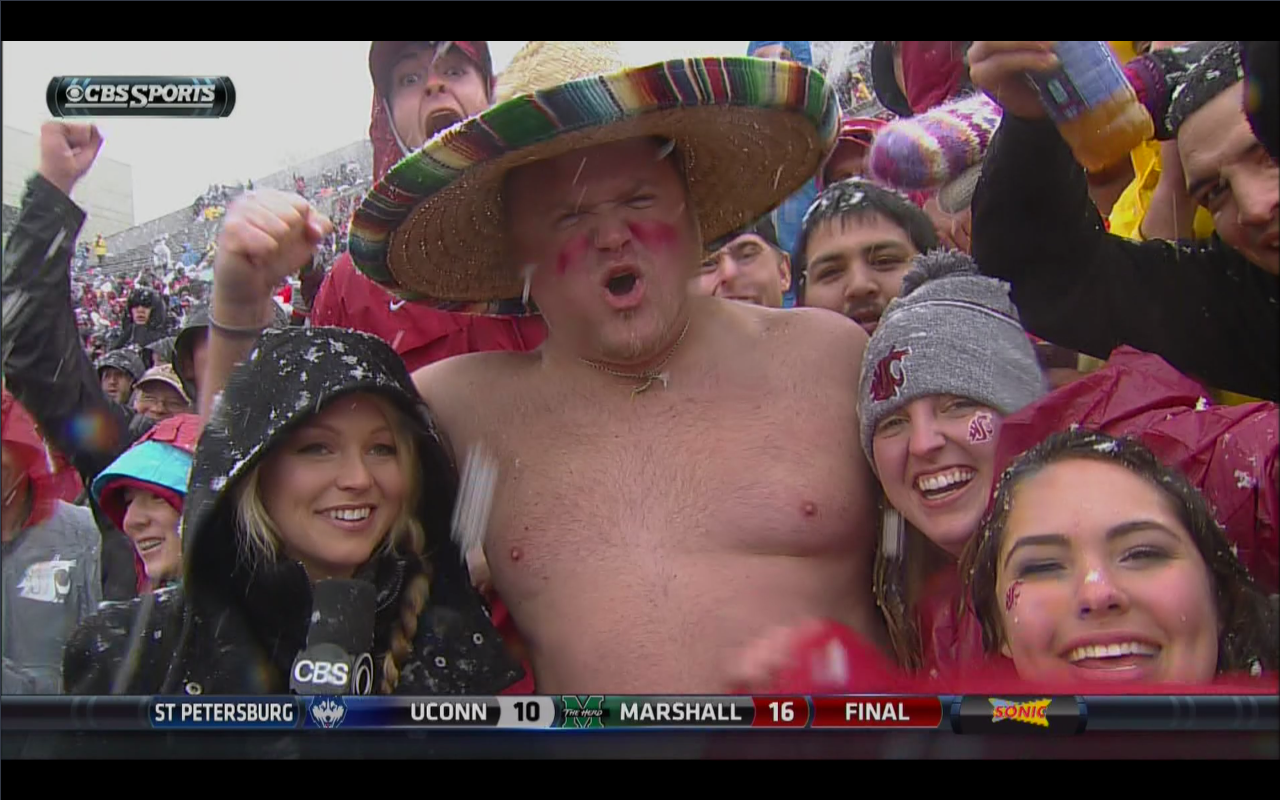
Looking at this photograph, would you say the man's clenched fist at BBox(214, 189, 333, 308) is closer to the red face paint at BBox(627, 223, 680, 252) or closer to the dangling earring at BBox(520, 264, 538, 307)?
the dangling earring at BBox(520, 264, 538, 307)

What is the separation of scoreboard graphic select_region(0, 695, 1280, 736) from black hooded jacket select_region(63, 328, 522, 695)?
0.13ft

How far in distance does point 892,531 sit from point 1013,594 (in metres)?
0.22

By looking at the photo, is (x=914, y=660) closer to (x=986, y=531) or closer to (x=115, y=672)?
(x=986, y=531)

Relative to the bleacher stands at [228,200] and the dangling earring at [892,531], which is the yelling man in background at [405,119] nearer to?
the bleacher stands at [228,200]

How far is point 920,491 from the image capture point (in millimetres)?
2018

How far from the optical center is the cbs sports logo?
7.04 ft

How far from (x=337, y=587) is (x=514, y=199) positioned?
75cm

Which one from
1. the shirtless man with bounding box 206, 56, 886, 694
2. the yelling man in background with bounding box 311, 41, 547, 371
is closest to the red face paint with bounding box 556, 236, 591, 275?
the shirtless man with bounding box 206, 56, 886, 694

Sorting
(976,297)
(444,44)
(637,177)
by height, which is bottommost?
(976,297)

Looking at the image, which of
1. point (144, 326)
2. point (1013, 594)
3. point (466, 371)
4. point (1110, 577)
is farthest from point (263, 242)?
point (1110, 577)

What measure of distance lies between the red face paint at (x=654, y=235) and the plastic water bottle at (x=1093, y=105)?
0.65 m

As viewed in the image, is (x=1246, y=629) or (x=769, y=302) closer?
(x=1246, y=629)

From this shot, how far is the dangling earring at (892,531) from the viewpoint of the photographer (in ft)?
6.75

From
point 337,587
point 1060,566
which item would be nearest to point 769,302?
point 1060,566
